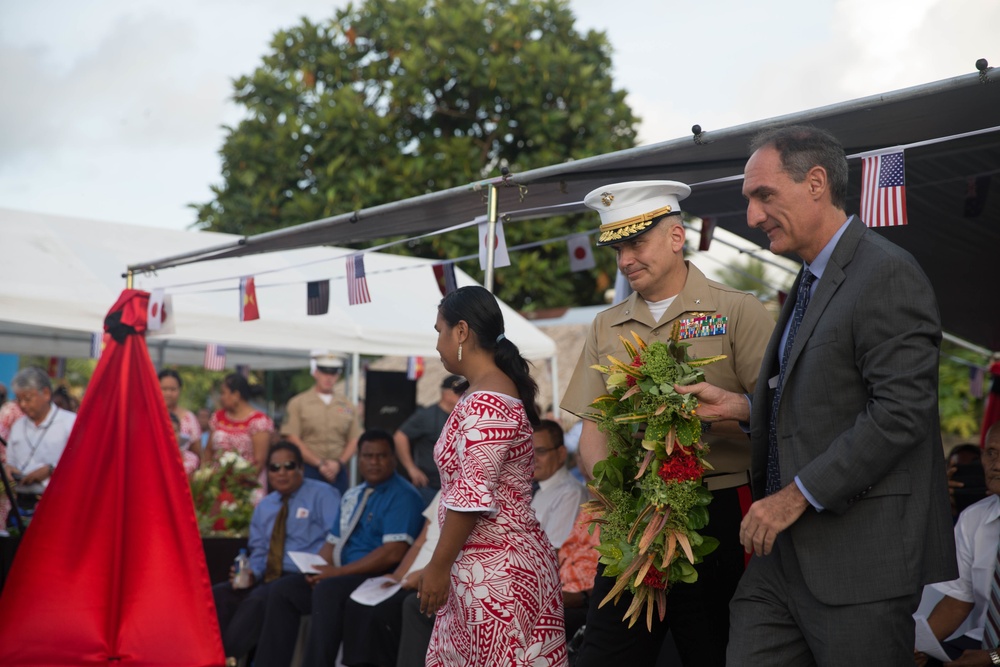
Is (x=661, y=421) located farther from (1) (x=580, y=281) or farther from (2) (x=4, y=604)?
(1) (x=580, y=281)

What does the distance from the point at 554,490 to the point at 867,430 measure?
11.1 feet

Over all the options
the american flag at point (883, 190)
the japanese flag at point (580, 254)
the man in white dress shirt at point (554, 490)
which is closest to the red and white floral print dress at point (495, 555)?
the american flag at point (883, 190)

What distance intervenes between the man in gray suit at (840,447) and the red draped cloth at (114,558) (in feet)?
12.7

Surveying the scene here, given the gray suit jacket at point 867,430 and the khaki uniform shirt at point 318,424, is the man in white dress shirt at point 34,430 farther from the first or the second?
the gray suit jacket at point 867,430

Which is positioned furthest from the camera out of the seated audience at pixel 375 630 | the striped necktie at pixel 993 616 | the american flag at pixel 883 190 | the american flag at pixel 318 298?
the american flag at pixel 318 298

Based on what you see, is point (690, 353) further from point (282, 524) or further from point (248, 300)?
point (282, 524)

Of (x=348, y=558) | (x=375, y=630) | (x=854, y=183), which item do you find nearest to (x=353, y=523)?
(x=348, y=558)

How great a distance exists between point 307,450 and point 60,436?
208 cm

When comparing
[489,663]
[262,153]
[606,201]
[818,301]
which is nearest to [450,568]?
[489,663]

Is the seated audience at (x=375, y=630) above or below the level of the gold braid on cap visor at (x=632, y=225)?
below

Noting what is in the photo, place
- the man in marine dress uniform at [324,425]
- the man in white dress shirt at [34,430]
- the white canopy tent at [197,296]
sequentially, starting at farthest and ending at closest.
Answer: the man in marine dress uniform at [324,425], the man in white dress shirt at [34,430], the white canopy tent at [197,296]

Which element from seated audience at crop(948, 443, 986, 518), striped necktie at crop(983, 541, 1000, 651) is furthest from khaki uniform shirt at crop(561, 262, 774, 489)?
seated audience at crop(948, 443, 986, 518)

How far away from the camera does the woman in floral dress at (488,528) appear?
3.28 m

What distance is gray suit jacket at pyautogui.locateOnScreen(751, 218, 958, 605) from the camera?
229 centimetres
